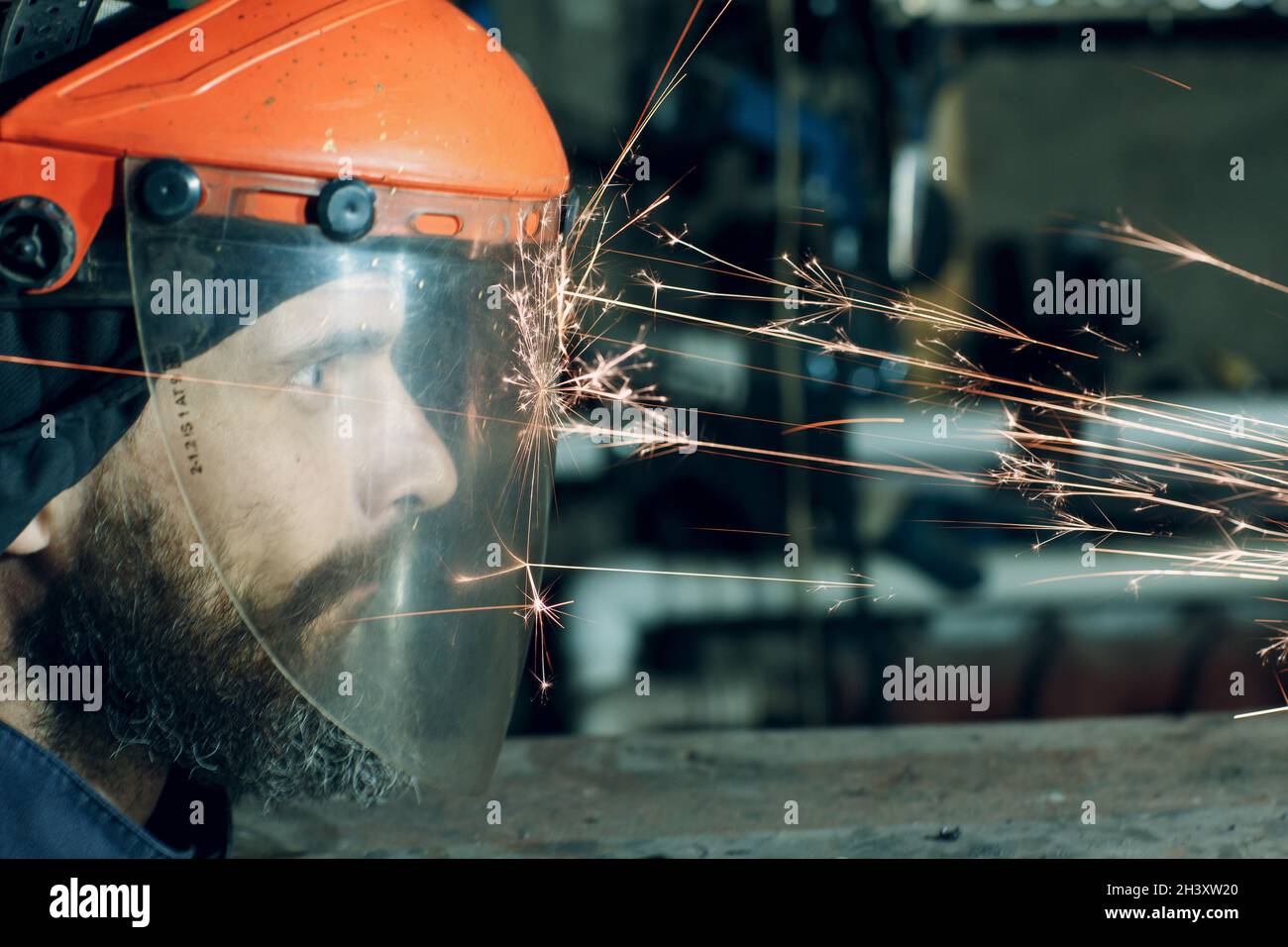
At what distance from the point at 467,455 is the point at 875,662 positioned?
3.04m

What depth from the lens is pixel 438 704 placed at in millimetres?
1303

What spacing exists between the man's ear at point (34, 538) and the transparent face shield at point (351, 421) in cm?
15

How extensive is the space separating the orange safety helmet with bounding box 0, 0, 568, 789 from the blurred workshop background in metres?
1.83

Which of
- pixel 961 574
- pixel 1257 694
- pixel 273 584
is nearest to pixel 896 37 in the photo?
pixel 961 574

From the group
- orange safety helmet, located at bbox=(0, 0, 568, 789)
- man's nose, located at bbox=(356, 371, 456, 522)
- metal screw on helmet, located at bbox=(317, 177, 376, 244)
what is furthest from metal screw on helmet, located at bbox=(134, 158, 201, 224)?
man's nose, located at bbox=(356, 371, 456, 522)

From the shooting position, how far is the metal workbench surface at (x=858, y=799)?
134cm
